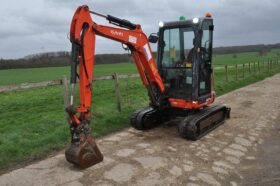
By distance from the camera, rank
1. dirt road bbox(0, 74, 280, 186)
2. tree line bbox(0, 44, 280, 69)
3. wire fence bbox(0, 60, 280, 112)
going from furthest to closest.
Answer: tree line bbox(0, 44, 280, 69) < wire fence bbox(0, 60, 280, 112) < dirt road bbox(0, 74, 280, 186)

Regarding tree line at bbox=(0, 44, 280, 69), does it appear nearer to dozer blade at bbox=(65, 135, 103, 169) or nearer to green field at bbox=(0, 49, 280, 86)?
green field at bbox=(0, 49, 280, 86)

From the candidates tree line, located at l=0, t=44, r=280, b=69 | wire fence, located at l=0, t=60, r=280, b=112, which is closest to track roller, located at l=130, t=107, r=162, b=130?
wire fence, located at l=0, t=60, r=280, b=112

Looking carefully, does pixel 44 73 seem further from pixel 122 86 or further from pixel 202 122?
pixel 202 122

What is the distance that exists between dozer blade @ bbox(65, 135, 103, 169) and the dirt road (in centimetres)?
14

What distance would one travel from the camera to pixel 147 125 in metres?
7.55

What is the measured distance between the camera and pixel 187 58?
7332 millimetres

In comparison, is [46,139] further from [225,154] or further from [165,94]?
[225,154]

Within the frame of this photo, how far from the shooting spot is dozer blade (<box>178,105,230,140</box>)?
21.6ft

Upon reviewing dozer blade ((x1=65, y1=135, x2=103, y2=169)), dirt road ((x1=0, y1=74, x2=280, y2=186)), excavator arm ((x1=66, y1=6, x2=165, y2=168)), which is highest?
excavator arm ((x1=66, y1=6, x2=165, y2=168))

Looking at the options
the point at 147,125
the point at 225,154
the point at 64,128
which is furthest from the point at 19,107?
the point at 225,154

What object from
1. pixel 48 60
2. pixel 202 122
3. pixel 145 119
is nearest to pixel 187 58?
pixel 202 122

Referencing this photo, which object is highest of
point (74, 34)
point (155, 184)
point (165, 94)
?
point (74, 34)

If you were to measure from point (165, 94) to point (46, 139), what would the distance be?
296 centimetres

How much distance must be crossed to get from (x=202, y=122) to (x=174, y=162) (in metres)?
1.87
